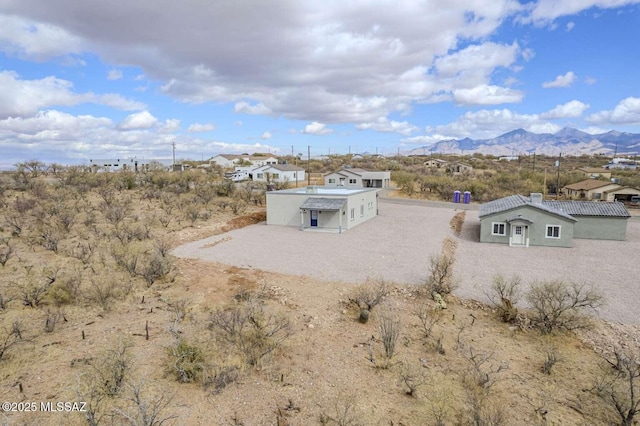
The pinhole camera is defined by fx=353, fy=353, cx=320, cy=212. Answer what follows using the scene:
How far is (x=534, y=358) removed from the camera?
909cm

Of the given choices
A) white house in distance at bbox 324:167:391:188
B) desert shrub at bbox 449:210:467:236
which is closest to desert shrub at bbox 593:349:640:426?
desert shrub at bbox 449:210:467:236

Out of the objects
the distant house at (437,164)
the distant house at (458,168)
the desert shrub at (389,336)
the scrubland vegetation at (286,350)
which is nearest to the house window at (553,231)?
the scrubland vegetation at (286,350)

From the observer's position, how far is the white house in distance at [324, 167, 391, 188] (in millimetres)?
47875

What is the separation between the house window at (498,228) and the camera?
68.8 ft

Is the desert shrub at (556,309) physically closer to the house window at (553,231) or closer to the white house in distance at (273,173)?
the house window at (553,231)

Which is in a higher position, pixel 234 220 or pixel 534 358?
pixel 234 220

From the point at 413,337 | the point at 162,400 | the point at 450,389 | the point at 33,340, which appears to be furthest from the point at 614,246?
the point at 33,340

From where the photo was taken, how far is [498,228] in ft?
69.3

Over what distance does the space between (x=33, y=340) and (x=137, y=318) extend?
240 cm

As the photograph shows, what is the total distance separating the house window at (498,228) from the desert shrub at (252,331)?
51.4 feet

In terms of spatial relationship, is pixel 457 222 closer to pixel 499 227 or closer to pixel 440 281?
pixel 499 227

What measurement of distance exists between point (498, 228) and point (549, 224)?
265 cm

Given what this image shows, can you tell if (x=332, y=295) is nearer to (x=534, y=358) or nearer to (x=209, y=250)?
(x=534, y=358)

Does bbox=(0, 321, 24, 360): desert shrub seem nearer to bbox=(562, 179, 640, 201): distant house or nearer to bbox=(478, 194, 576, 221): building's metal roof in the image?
bbox=(478, 194, 576, 221): building's metal roof
